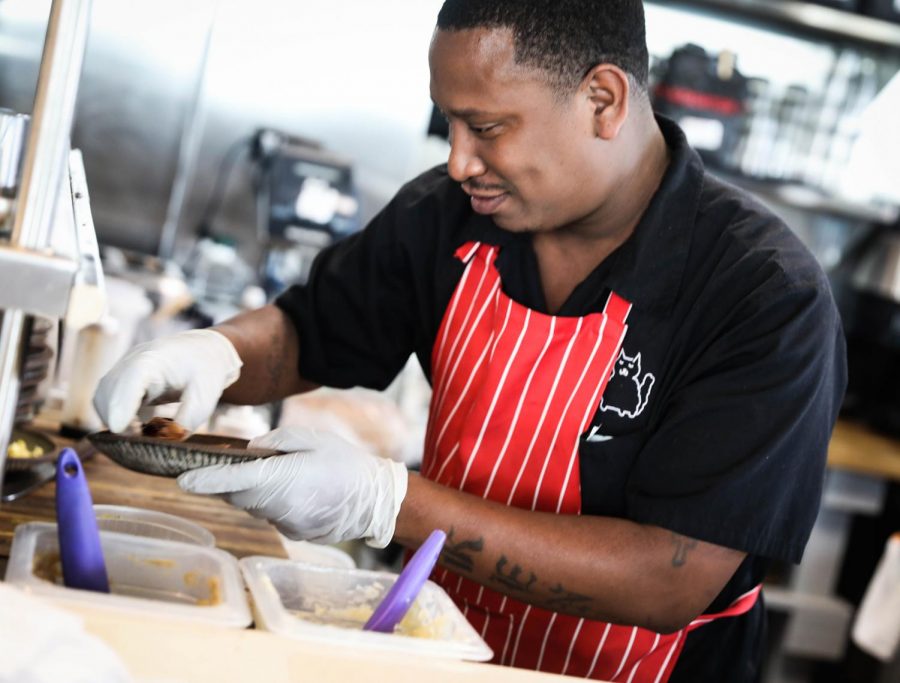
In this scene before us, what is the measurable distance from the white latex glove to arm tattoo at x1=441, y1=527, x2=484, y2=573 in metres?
0.39

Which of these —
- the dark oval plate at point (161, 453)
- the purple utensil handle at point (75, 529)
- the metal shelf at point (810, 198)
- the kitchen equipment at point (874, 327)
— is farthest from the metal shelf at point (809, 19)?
the purple utensil handle at point (75, 529)

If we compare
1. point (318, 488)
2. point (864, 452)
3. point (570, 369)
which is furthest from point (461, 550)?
point (864, 452)

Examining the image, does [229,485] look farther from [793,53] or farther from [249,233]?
[793,53]

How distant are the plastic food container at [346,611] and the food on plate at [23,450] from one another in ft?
1.78

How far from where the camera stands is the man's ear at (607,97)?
165 centimetres

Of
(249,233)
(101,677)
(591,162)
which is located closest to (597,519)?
(591,162)

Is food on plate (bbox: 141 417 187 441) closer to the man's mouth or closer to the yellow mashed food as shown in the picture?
the yellow mashed food

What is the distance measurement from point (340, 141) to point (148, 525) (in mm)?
2703

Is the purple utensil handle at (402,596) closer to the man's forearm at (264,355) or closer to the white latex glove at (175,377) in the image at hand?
the white latex glove at (175,377)

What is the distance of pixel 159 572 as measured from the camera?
1299 millimetres

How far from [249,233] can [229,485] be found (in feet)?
8.93

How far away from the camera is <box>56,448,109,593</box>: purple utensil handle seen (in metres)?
1.10

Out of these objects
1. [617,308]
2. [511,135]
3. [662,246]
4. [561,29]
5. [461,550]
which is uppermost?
[561,29]

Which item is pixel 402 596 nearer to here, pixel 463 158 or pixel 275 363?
pixel 463 158
